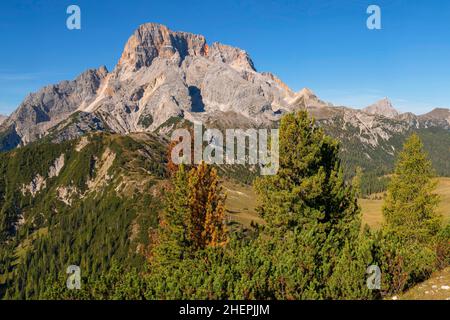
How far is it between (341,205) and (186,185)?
661 inches

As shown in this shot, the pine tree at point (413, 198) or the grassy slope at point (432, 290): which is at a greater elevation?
the pine tree at point (413, 198)

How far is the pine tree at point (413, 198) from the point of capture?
43000 millimetres

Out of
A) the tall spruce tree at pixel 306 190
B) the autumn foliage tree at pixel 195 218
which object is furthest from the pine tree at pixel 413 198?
the autumn foliage tree at pixel 195 218

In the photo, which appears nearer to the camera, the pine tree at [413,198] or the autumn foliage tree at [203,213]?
the autumn foliage tree at [203,213]

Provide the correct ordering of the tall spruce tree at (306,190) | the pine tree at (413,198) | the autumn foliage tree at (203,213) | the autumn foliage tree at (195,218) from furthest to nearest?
the pine tree at (413,198), the autumn foliage tree at (195,218), the autumn foliage tree at (203,213), the tall spruce tree at (306,190)

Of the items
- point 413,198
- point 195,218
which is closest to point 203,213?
point 195,218

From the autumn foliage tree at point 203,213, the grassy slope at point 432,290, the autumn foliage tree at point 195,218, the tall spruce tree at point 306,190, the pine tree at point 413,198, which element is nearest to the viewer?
the grassy slope at point 432,290

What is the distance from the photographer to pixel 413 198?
147ft

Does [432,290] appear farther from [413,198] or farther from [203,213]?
[413,198]

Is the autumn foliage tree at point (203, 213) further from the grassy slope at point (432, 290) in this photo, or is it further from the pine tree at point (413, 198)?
the grassy slope at point (432, 290)

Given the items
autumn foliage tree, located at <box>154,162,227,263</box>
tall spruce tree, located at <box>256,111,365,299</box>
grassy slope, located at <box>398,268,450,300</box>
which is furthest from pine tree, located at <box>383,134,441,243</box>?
grassy slope, located at <box>398,268,450,300</box>
